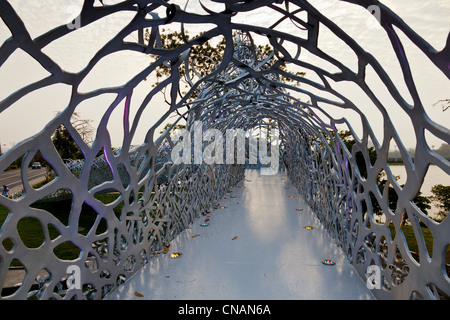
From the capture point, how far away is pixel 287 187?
12.7m

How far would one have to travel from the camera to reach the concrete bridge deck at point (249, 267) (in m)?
3.58

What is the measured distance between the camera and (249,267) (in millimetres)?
4320

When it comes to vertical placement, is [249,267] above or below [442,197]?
above

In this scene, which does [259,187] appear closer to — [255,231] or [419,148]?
[255,231]

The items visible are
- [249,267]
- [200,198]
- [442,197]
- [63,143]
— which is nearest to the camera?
[249,267]

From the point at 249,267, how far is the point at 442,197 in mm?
17953

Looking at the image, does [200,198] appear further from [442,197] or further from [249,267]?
[442,197]

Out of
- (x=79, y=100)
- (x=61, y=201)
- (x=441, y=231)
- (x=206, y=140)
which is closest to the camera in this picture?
(x=441, y=231)

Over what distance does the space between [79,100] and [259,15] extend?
2.40 m

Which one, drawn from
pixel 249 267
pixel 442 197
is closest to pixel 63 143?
pixel 249 267

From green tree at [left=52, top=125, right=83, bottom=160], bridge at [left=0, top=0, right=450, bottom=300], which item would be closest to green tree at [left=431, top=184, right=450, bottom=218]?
bridge at [left=0, top=0, right=450, bottom=300]

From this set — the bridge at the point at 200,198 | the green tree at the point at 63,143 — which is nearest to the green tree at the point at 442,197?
the bridge at the point at 200,198

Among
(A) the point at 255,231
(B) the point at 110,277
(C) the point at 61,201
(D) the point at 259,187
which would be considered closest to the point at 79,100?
(B) the point at 110,277

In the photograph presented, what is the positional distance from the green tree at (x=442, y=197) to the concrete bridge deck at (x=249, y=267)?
561 inches
